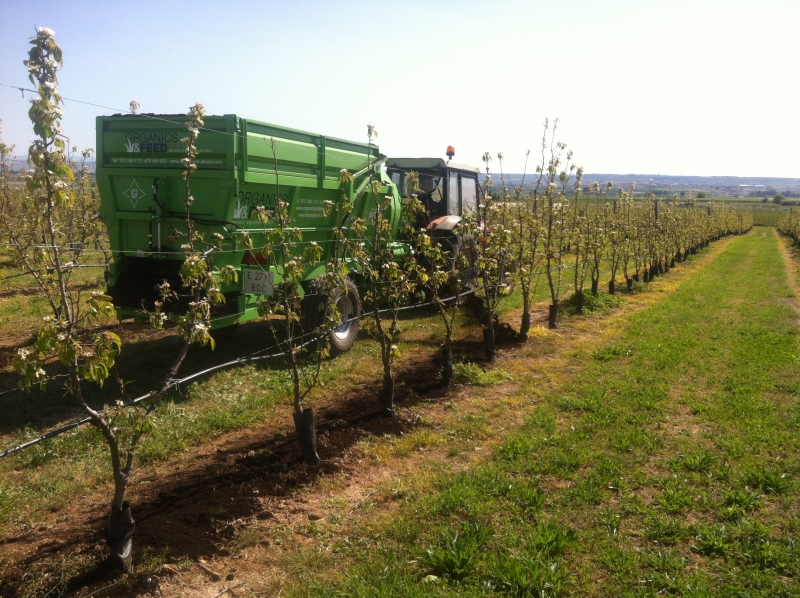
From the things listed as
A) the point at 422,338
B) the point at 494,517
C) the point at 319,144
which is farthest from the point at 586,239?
the point at 494,517

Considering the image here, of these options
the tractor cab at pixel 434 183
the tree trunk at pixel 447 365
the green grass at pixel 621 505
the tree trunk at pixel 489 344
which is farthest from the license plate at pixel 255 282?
the tractor cab at pixel 434 183

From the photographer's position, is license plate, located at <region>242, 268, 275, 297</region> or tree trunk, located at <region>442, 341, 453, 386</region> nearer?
license plate, located at <region>242, 268, 275, 297</region>

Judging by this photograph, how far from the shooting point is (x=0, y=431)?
215 inches

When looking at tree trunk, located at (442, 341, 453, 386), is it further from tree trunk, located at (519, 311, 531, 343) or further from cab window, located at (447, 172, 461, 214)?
cab window, located at (447, 172, 461, 214)

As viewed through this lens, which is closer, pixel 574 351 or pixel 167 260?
pixel 167 260

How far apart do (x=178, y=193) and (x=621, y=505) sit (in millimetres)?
5443

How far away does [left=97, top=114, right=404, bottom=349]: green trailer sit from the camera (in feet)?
21.2

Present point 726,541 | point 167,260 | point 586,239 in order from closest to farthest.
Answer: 1. point 726,541
2. point 167,260
3. point 586,239

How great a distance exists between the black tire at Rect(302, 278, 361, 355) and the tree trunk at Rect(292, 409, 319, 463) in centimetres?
242

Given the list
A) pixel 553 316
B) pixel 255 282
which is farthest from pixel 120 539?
pixel 553 316

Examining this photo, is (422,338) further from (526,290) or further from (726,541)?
(726,541)

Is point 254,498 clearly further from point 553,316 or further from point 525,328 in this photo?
point 553,316

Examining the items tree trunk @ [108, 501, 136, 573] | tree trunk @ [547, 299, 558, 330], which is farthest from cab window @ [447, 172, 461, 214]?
tree trunk @ [108, 501, 136, 573]

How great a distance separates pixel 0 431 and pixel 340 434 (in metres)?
3.11
